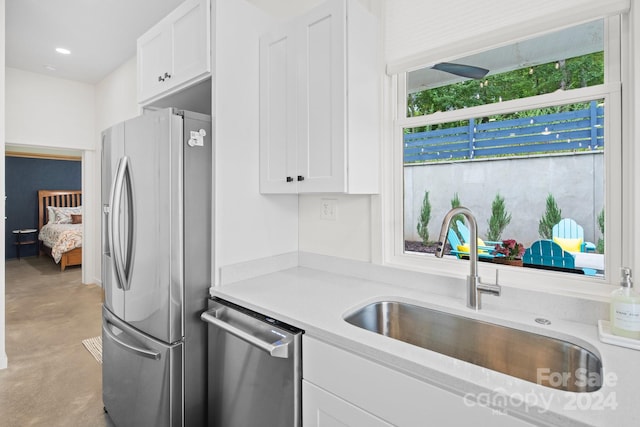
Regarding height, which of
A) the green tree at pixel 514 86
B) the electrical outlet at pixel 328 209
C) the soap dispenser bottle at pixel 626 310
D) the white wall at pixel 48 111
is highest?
the white wall at pixel 48 111

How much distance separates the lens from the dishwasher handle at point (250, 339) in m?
1.19

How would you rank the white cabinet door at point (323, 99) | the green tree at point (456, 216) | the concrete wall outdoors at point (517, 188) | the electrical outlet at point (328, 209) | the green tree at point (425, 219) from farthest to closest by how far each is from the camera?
the electrical outlet at point (328, 209)
the green tree at point (425, 219)
the green tree at point (456, 216)
the white cabinet door at point (323, 99)
the concrete wall outdoors at point (517, 188)

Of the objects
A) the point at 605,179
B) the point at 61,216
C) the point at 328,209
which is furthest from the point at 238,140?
the point at 61,216

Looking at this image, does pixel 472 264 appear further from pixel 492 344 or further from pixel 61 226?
pixel 61 226

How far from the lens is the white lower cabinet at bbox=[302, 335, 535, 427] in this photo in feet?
2.78

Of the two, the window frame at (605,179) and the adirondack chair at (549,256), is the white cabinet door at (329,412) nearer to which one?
the window frame at (605,179)

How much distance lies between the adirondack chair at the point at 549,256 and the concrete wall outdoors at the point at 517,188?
0.04 m

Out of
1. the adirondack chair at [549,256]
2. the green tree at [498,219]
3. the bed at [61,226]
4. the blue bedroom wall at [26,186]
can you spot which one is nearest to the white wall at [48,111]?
the bed at [61,226]

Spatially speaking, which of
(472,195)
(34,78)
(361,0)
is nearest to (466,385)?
(472,195)

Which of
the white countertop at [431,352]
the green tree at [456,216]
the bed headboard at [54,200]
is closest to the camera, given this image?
the white countertop at [431,352]

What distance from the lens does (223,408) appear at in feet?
4.96

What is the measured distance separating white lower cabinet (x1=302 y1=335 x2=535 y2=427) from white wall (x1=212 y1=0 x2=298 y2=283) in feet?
2.45

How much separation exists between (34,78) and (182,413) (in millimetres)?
4825

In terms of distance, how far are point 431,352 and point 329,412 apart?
0.43 metres
